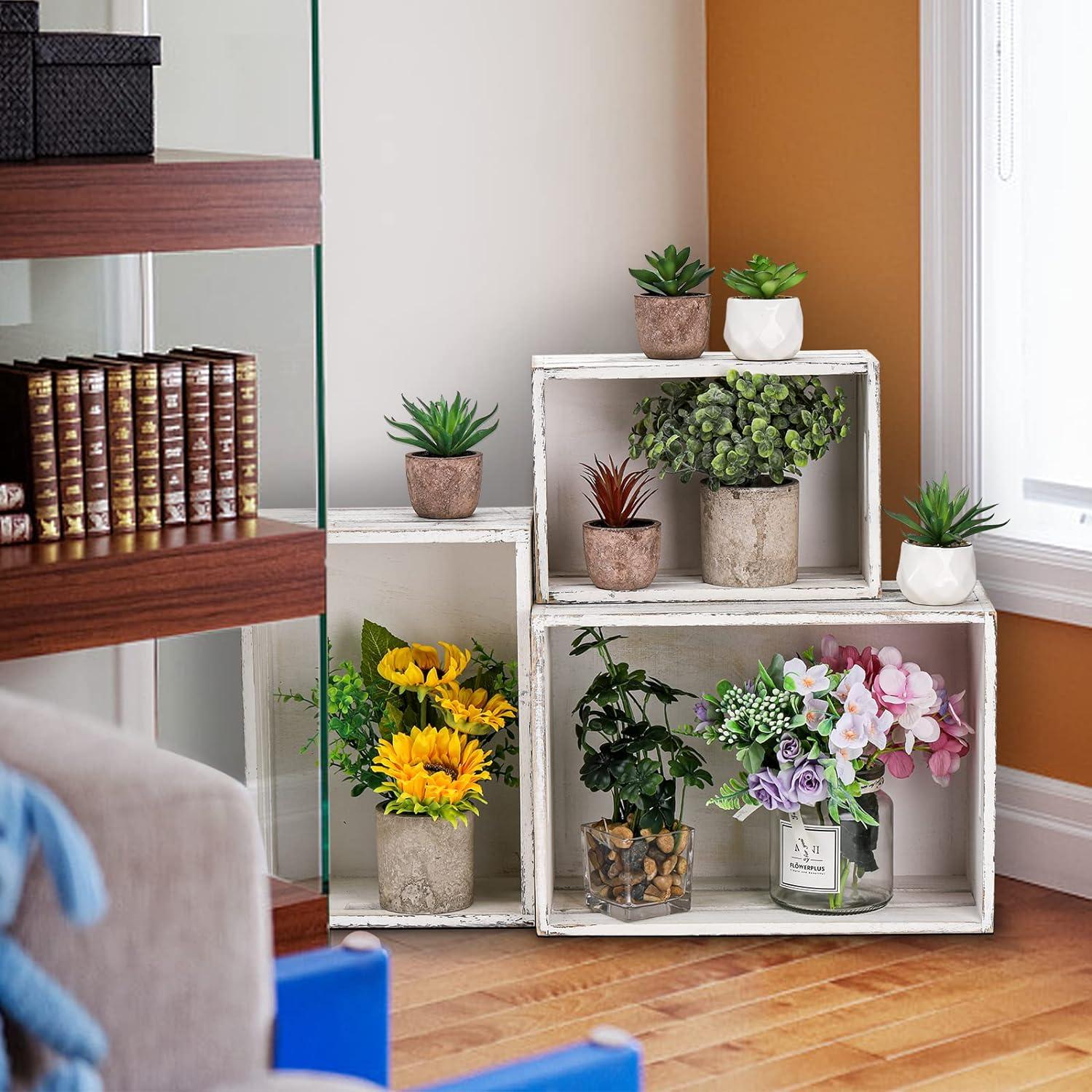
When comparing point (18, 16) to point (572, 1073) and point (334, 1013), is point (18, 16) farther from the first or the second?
point (572, 1073)

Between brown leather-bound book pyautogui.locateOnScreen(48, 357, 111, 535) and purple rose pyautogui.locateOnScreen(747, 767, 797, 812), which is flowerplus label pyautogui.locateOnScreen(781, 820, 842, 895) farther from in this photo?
brown leather-bound book pyautogui.locateOnScreen(48, 357, 111, 535)

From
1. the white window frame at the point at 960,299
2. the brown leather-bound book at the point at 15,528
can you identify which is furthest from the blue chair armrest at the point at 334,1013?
the white window frame at the point at 960,299

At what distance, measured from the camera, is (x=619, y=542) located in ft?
9.62

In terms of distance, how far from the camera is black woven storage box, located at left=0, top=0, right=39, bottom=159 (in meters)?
1.87

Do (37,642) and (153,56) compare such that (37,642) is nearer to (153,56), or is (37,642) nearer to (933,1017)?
(153,56)

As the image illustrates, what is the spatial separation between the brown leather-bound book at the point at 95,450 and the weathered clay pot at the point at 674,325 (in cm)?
122

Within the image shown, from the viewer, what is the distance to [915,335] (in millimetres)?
3223

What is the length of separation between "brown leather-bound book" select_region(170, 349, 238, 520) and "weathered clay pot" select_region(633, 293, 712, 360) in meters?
1.09

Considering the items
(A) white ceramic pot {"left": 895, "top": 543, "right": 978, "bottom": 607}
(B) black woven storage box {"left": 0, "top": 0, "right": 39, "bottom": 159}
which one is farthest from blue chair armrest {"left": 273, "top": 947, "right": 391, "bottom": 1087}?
(A) white ceramic pot {"left": 895, "top": 543, "right": 978, "bottom": 607}

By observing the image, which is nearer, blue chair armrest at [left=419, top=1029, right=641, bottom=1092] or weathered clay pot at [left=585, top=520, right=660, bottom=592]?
blue chair armrest at [left=419, top=1029, right=641, bottom=1092]

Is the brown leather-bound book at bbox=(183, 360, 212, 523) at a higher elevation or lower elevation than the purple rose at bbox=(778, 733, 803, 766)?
higher

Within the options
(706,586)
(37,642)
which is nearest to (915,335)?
(706,586)

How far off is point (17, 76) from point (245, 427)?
1.48ft

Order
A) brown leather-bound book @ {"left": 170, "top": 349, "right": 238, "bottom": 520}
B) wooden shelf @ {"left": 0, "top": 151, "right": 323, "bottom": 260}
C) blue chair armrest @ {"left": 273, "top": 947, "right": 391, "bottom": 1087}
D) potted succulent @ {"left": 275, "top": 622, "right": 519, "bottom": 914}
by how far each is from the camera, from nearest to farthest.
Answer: blue chair armrest @ {"left": 273, "top": 947, "right": 391, "bottom": 1087}, wooden shelf @ {"left": 0, "top": 151, "right": 323, "bottom": 260}, brown leather-bound book @ {"left": 170, "top": 349, "right": 238, "bottom": 520}, potted succulent @ {"left": 275, "top": 622, "right": 519, "bottom": 914}
